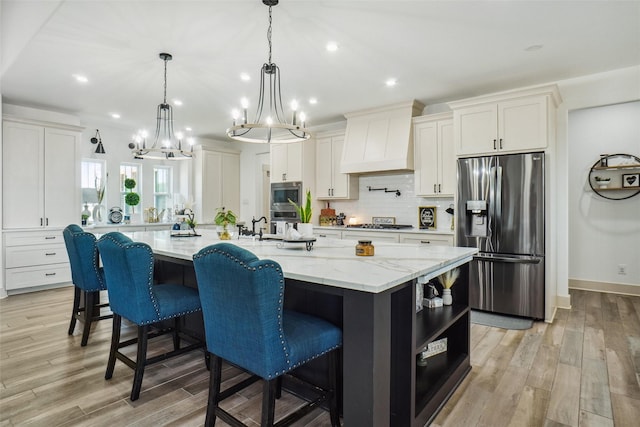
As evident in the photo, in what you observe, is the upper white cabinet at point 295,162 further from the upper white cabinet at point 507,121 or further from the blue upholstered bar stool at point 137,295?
the blue upholstered bar stool at point 137,295

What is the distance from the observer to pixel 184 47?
3.31 meters

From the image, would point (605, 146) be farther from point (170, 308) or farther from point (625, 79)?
point (170, 308)

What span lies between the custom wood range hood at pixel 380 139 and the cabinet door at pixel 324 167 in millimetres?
434

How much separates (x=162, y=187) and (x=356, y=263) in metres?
6.67

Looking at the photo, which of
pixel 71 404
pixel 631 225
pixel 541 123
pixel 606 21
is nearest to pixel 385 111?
pixel 541 123

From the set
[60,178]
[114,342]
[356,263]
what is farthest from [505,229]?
[60,178]

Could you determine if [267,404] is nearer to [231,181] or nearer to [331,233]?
[331,233]

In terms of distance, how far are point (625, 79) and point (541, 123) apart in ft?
3.49

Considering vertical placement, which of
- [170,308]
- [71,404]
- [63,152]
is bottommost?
[71,404]

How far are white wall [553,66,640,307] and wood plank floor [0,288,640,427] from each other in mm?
855

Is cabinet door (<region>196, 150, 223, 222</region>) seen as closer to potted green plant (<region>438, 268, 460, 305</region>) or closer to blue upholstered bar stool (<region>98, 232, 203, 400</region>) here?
blue upholstered bar stool (<region>98, 232, 203, 400</region>)

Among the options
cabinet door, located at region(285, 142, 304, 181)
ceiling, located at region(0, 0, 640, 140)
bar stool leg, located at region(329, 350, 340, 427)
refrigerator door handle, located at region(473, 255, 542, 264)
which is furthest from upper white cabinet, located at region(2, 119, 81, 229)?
refrigerator door handle, located at region(473, 255, 542, 264)

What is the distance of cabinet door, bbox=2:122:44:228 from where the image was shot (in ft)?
15.9

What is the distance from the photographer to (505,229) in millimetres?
3924
